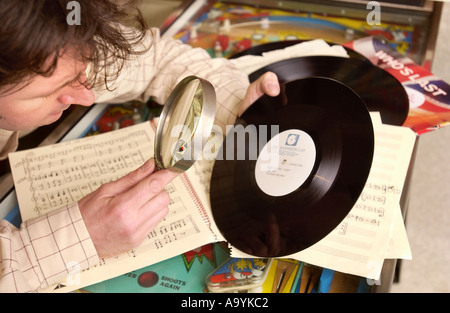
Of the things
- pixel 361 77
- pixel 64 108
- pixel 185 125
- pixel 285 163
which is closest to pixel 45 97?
pixel 64 108

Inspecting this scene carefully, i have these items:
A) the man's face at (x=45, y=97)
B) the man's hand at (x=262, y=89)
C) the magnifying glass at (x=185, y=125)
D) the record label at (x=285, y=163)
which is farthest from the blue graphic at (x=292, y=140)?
the man's face at (x=45, y=97)

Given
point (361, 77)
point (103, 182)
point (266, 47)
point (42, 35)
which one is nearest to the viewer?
point (42, 35)

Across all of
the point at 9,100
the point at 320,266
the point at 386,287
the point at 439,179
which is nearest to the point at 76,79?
the point at 9,100

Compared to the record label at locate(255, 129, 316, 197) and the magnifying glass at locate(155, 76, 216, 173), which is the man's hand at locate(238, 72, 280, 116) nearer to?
the record label at locate(255, 129, 316, 197)

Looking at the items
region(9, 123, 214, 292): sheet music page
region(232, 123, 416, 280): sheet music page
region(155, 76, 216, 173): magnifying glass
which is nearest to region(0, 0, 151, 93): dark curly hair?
region(155, 76, 216, 173): magnifying glass

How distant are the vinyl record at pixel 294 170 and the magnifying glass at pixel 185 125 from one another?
0.55 feet

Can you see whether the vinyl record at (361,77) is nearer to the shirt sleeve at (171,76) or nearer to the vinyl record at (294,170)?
the shirt sleeve at (171,76)

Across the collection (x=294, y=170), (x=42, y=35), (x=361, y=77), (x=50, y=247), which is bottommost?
(x=50, y=247)

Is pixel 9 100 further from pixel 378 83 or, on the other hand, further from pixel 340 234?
pixel 378 83

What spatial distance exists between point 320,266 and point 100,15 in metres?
0.58

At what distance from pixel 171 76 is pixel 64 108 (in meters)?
0.41

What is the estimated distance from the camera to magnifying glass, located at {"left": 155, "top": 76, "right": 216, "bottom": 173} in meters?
0.77

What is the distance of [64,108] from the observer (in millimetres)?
845

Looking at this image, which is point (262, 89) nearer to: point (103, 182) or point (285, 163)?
point (285, 163)
